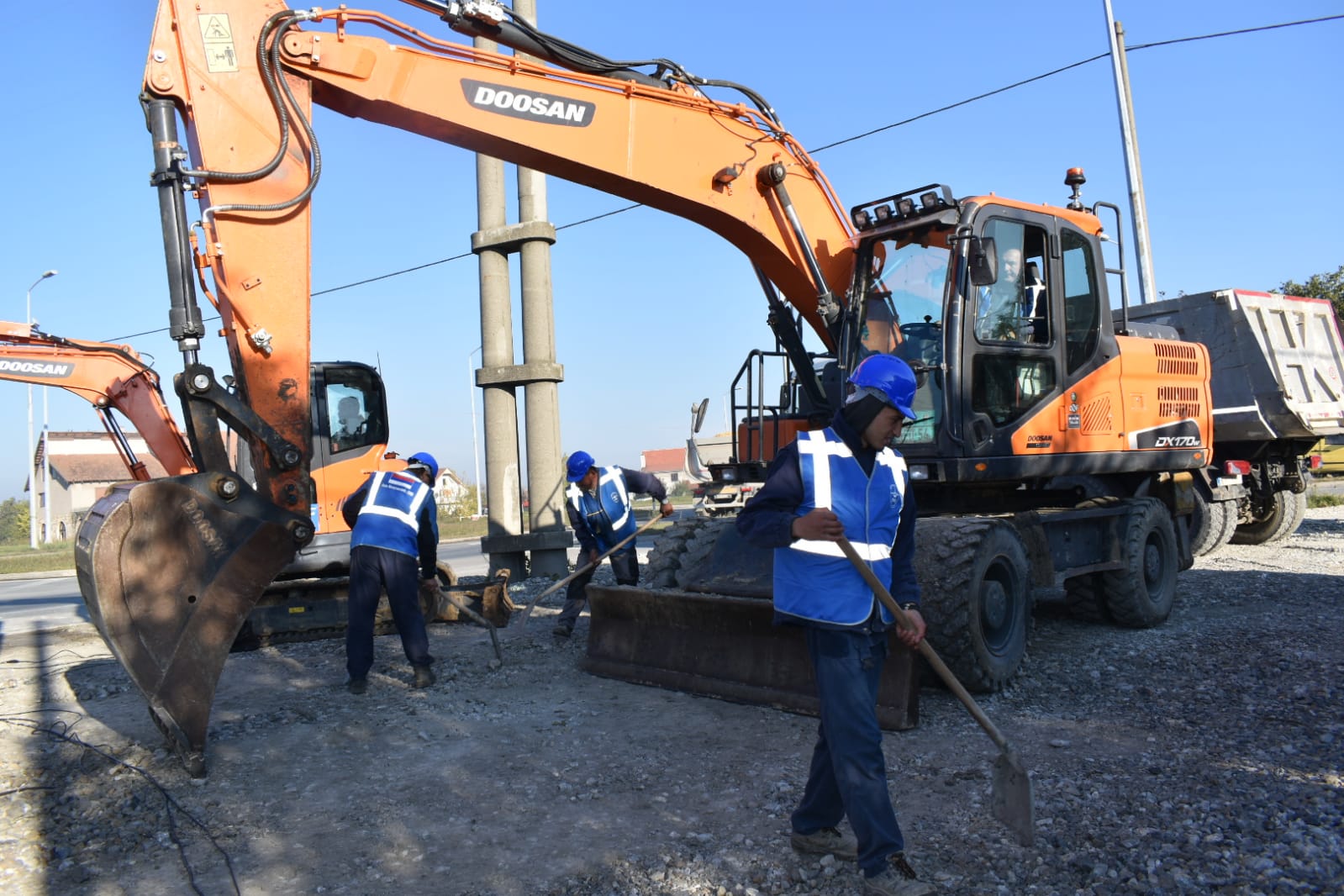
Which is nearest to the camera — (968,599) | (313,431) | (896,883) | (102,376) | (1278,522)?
(896,883)

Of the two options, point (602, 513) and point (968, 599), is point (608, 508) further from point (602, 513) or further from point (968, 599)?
point (968, 599)

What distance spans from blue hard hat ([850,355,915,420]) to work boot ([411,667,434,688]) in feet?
14.2

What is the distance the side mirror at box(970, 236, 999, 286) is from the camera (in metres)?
6.22

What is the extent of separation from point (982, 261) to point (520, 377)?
686 cm

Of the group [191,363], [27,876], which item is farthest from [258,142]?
[27,876]

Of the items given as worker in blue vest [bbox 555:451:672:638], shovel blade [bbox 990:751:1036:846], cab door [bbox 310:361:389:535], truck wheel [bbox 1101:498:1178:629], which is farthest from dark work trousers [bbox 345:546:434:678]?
truck wheel [bbox 1101:498:1178:629]

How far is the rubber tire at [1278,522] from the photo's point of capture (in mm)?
12617

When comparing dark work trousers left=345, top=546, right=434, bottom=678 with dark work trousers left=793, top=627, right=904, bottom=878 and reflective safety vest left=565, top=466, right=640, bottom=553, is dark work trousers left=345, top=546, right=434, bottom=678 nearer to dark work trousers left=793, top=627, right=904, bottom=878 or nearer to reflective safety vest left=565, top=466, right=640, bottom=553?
reflective safety vest left=565, top=466, right=640, bottom=553

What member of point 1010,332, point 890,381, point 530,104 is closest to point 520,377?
point 530,104

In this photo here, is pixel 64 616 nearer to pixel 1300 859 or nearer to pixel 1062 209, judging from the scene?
pixel 1062 209

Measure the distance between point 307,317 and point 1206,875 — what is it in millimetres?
4653

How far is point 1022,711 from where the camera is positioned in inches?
226

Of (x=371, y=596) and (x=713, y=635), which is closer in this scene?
(x=713, y=635)

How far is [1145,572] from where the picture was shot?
8062 mm
